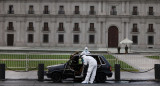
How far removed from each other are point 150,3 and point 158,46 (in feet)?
27.9

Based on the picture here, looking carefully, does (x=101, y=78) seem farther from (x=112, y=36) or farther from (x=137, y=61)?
(x=112, y=36)

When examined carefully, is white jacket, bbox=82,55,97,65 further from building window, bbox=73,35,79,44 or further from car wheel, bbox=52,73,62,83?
building window, bbox=73,35,79,44

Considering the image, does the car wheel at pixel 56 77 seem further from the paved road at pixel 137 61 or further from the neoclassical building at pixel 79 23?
the neoclassical building at pixel 79 23

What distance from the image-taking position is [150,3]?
159 ft

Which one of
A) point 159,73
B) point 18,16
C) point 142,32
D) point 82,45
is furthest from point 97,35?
point 159,73

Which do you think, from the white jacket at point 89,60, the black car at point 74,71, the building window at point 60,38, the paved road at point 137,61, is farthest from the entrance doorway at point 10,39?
the white jacket at point 89,60

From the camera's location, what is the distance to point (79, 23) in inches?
1905

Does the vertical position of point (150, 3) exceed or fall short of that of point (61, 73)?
it exceeds it

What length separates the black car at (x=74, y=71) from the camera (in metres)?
12.7

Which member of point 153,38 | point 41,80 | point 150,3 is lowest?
point 41,80

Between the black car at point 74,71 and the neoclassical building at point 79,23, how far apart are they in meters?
35.1

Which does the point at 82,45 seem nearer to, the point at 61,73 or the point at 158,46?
the point at 158,46

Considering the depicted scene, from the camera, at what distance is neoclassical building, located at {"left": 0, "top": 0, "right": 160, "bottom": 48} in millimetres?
48094

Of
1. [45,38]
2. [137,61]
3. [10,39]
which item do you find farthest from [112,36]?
[137,61]
